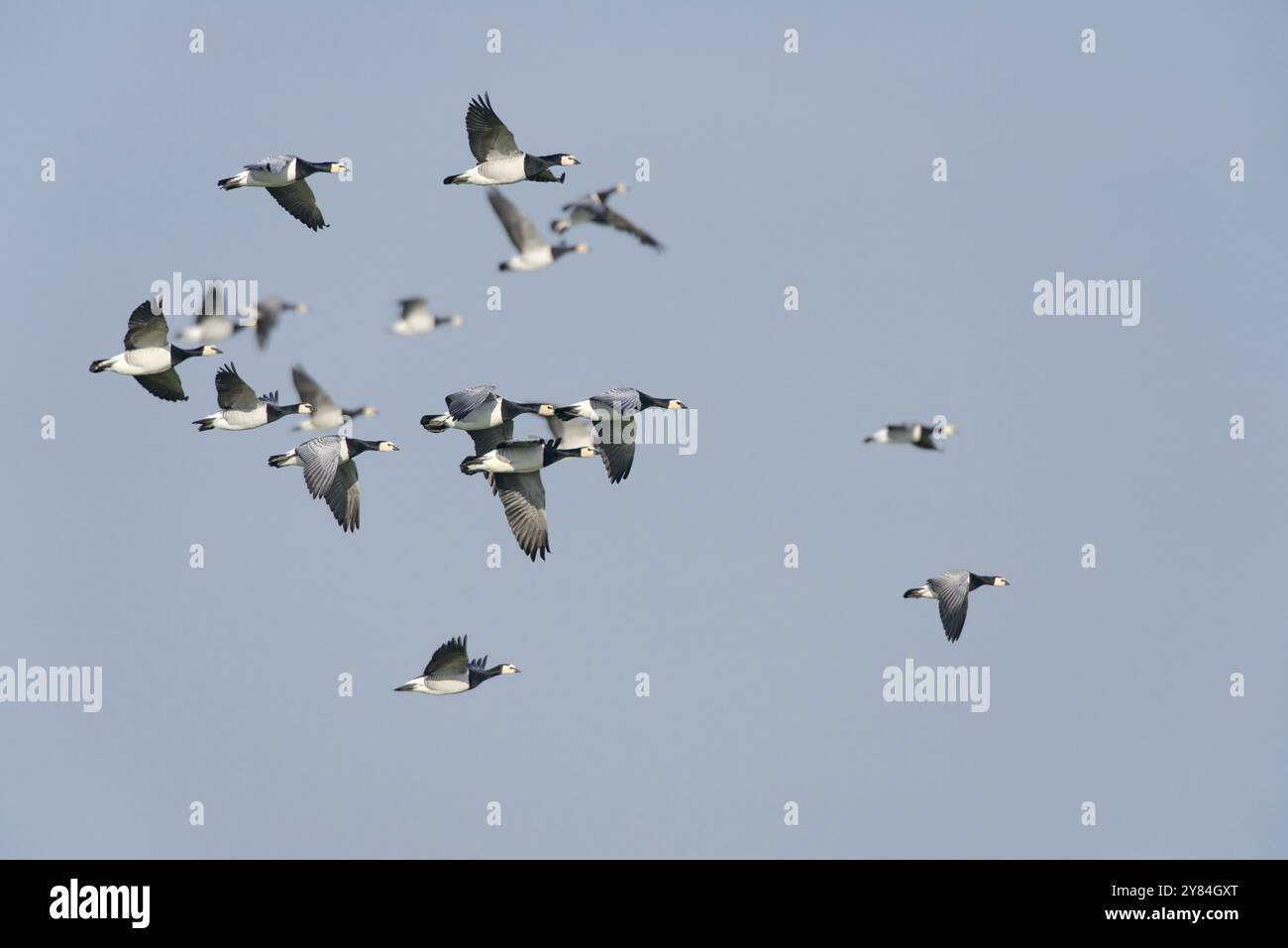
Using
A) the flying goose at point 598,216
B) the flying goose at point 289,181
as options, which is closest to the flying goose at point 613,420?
the flying goose at point 598,216

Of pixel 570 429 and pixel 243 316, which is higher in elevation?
pixel 243 316

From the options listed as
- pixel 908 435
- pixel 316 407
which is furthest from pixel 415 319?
pixel 908 435

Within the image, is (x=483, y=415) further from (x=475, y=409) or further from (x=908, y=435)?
(x=908, y=435)

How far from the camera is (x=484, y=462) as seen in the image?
46312 mm

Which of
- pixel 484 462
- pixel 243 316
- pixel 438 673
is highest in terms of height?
pixel 243 316

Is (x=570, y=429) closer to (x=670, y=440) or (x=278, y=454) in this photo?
(x=670, y=440)

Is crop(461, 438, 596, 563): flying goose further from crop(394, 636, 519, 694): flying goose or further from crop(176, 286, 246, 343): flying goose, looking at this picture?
crop(176, 286, 246, 343): flying goose

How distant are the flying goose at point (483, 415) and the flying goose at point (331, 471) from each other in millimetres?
3146

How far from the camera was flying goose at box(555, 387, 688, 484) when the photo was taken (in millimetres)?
46281

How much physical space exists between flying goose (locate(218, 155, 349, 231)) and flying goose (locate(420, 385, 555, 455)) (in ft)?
21.0

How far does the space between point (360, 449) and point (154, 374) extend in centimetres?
442
